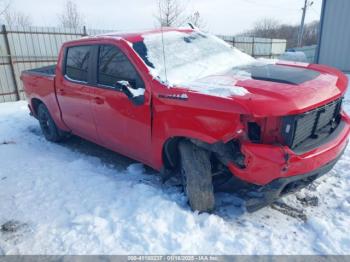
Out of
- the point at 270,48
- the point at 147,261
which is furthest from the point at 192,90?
the point at 270,48

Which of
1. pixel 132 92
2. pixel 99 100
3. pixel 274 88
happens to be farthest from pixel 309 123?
pixel 99 100

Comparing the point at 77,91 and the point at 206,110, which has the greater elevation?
the point at 206,110

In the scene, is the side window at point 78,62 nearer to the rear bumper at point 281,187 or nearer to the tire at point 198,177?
the tire at point 198,177

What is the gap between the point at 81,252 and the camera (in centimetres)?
251

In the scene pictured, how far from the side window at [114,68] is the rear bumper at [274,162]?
4.62ft

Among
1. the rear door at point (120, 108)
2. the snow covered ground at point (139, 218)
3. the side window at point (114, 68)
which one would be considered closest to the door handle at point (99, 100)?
the rear door at point (120, 108)

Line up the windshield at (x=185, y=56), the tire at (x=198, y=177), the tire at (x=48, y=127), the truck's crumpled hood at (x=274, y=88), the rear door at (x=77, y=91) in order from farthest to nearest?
the tire at (x=48, y=127), the rear door at (x=77, y=91), the windshield at (x=185, y=56), the tire at (x=198, y=177), the truck's crumpled hood at (x=274, y=88)

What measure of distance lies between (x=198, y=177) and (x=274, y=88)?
3.59 feet

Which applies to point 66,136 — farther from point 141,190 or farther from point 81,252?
point 81,252

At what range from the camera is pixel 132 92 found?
3.05 metres

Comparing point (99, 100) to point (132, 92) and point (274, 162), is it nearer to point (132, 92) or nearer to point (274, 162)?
Result: point (132, 92)

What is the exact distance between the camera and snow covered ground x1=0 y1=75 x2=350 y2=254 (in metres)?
2.54

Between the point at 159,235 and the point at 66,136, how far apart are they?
343 centimetres

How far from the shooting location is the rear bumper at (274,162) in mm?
2371
